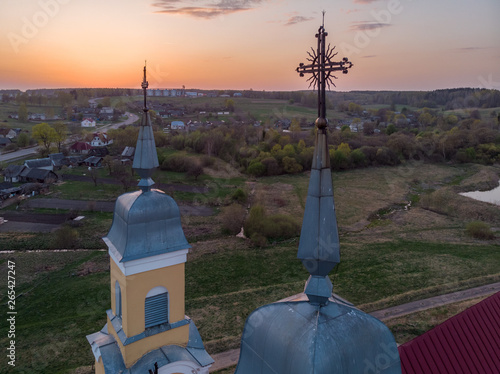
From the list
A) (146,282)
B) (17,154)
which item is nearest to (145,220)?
(146,282)

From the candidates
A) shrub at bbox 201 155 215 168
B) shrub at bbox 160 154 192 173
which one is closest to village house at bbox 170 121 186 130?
shrub at bbox 201 155 215 168

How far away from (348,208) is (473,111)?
71402 millimetres

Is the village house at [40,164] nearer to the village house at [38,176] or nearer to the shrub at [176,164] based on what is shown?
the village house at [38,176]

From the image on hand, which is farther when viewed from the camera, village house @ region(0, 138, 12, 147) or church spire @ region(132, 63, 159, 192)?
village house @ region(0, 138, 12, 147)

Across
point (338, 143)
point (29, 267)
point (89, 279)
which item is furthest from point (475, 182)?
point (29, 267)

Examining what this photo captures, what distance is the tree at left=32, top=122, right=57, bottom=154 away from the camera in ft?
179

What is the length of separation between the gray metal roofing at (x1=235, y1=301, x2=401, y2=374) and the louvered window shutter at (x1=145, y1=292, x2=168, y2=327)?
3845 mm

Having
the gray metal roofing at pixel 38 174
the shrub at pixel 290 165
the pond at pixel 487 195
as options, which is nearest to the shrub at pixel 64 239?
the gray metal roofing at pixel 38 174

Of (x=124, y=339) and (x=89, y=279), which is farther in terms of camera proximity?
(x=89, y=279)

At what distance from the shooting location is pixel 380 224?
1313 inches

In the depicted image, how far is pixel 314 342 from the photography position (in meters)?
3.78

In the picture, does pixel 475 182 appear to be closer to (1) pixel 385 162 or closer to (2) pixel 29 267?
(1) pixel 385 162

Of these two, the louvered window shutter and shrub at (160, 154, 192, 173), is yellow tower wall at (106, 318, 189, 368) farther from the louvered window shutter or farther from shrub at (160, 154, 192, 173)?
shrub at (160, 154, 192, 173)

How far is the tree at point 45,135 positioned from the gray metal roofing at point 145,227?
55.2 m
